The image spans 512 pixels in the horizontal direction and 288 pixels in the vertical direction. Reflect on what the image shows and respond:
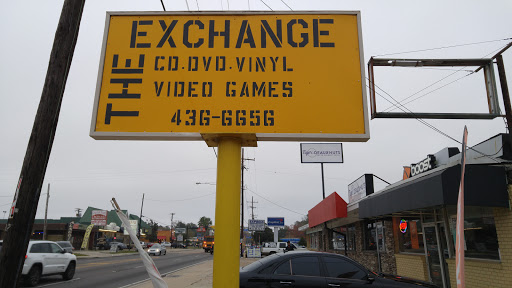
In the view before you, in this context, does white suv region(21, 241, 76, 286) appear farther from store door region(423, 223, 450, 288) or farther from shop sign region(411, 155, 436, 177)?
shop sign region(411, 155, 436, 177)

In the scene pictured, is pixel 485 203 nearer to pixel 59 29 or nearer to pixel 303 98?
pixel 303 98

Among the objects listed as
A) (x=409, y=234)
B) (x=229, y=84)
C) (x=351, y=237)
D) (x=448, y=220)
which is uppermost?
(x=229, y=84)

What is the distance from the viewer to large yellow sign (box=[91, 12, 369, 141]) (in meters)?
3.67

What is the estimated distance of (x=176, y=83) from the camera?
3828 mm

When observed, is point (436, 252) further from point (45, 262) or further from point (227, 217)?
point (45, 262)

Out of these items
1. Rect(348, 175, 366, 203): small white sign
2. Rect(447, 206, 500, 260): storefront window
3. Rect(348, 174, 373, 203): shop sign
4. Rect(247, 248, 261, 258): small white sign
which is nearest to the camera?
Rect(447, 206, 500, 260): storefront window

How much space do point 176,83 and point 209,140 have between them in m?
0.74

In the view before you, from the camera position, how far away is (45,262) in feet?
46.1

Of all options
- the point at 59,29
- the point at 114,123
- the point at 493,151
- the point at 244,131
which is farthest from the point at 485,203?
the point at 59,29

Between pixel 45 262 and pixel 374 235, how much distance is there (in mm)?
14597

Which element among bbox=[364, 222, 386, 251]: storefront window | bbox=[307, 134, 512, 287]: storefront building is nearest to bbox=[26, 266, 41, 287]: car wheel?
bbox=[307, 134, 512, 287]: storefront building

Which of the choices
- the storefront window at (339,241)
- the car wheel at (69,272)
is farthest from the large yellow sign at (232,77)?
the storefront window at (339,241)

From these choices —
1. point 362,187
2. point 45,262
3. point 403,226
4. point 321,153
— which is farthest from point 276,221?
point 45,262

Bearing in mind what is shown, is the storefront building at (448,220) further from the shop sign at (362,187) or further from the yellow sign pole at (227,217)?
the yellow sign pole at (227,217)
